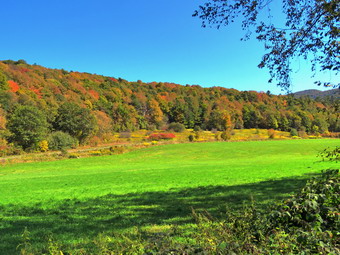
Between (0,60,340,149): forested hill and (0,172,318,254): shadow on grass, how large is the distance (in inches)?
1992

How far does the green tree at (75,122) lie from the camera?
55925 mm

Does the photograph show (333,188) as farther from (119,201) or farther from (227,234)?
(119,201)

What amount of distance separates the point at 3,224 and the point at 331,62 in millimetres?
10353

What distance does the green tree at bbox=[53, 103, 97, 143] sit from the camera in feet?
183

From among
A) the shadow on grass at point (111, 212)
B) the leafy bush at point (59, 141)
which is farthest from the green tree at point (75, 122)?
the shadow on grass at point (111, 212)

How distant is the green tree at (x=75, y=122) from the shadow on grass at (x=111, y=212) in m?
49.5

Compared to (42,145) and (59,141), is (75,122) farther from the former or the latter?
(42,145)

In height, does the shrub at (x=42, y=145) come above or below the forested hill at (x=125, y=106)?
below

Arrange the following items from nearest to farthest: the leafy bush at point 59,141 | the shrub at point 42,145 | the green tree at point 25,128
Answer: the green tree at point 25,128 < the shrub at point 42,145 < the leafy bush at point 59,141

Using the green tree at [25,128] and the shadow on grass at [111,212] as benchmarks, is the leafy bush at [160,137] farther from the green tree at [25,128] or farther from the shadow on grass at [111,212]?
the shadow on grass at [111,212]

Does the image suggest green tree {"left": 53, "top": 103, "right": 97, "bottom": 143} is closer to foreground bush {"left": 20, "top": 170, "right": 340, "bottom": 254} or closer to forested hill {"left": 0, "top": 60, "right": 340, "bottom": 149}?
forested hill {"left": 0, "top": 60, "right": 340, "bottom": 149}

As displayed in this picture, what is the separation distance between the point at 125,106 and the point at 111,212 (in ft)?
320

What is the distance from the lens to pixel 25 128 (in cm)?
4291

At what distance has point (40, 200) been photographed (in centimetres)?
1030
